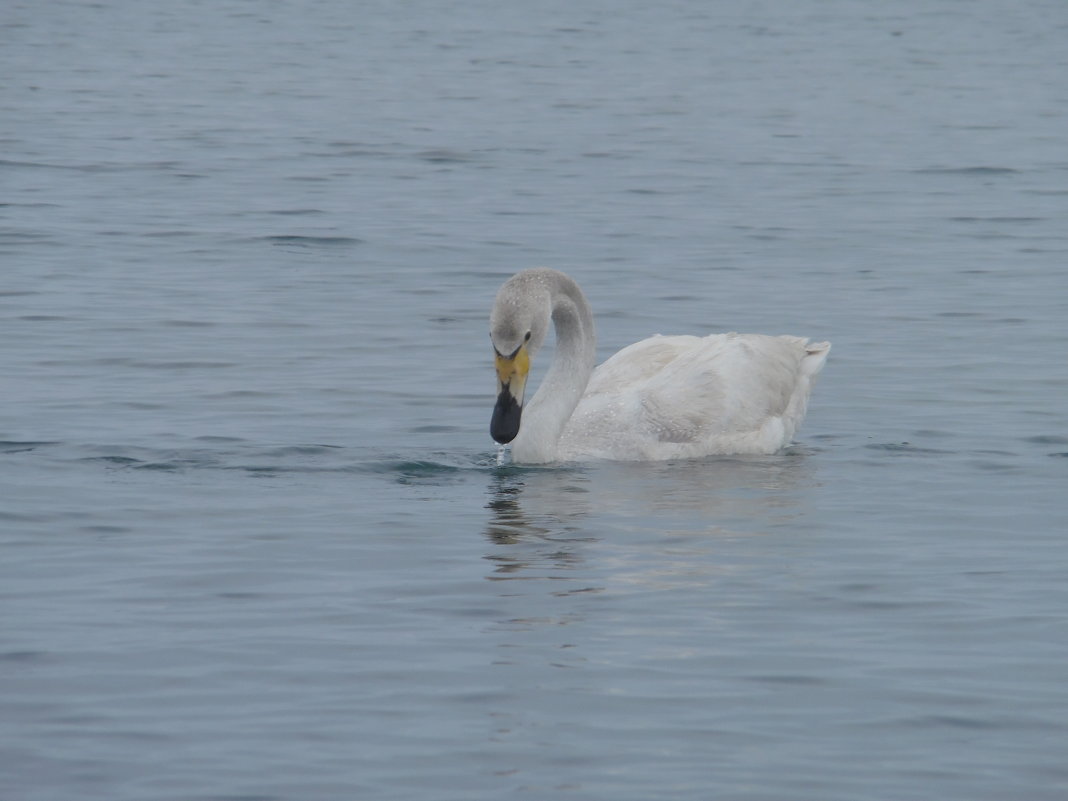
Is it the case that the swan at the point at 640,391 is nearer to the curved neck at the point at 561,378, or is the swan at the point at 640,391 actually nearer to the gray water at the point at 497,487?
the curved neck at the point at 561,378

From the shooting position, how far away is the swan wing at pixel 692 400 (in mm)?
13188

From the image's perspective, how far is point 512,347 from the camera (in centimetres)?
1207

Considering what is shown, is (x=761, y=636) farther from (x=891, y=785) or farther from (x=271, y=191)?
(x=271, y=191)

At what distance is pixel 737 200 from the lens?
83.8 feet

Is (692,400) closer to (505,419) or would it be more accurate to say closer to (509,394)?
(509,394)

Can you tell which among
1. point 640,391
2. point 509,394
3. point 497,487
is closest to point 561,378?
point 640,391

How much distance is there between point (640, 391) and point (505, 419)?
195 cm

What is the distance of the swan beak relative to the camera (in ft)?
38.6

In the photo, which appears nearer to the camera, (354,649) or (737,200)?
(354,649)

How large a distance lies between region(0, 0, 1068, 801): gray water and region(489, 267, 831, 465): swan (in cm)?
26

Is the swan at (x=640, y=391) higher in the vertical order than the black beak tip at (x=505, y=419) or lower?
lower

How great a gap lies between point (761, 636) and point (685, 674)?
673 mm

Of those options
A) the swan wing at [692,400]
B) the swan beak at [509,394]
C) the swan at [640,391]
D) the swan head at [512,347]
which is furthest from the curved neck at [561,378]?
the swan beak at [509,394]

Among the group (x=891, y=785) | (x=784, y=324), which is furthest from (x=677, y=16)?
(x=891, y=785)
